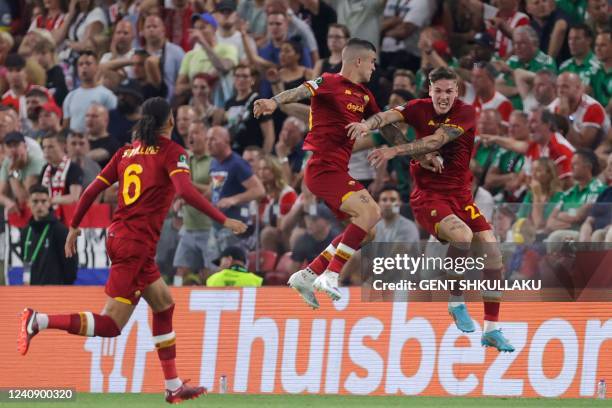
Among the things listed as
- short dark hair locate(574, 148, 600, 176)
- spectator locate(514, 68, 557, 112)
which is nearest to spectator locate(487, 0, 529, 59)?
spectator locate(514, 68, 557, 112)

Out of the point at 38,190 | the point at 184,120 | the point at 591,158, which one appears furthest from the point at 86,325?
the point at 184,120

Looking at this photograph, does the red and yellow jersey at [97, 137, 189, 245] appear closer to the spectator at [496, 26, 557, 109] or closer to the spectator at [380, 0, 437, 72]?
the spectator at [496, 26, 557, 109]

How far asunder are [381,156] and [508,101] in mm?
6842

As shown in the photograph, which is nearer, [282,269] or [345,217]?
→ [345,217]

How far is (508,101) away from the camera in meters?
19.7

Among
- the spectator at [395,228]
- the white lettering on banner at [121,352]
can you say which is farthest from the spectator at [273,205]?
the white lettering on banner at [121,352]

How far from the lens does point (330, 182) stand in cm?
1362

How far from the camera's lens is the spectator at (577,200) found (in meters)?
15.8

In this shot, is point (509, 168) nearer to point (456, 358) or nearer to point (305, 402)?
point (456, 358)

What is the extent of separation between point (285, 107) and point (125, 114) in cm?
716

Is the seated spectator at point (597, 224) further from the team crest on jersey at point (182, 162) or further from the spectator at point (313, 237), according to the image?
the team crest on jersey at point (182, 162)

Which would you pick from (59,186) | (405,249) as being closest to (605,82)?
(405,249)

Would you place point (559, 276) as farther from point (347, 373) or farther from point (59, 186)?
point (59, 186)

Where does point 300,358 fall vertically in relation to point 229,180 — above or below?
below
